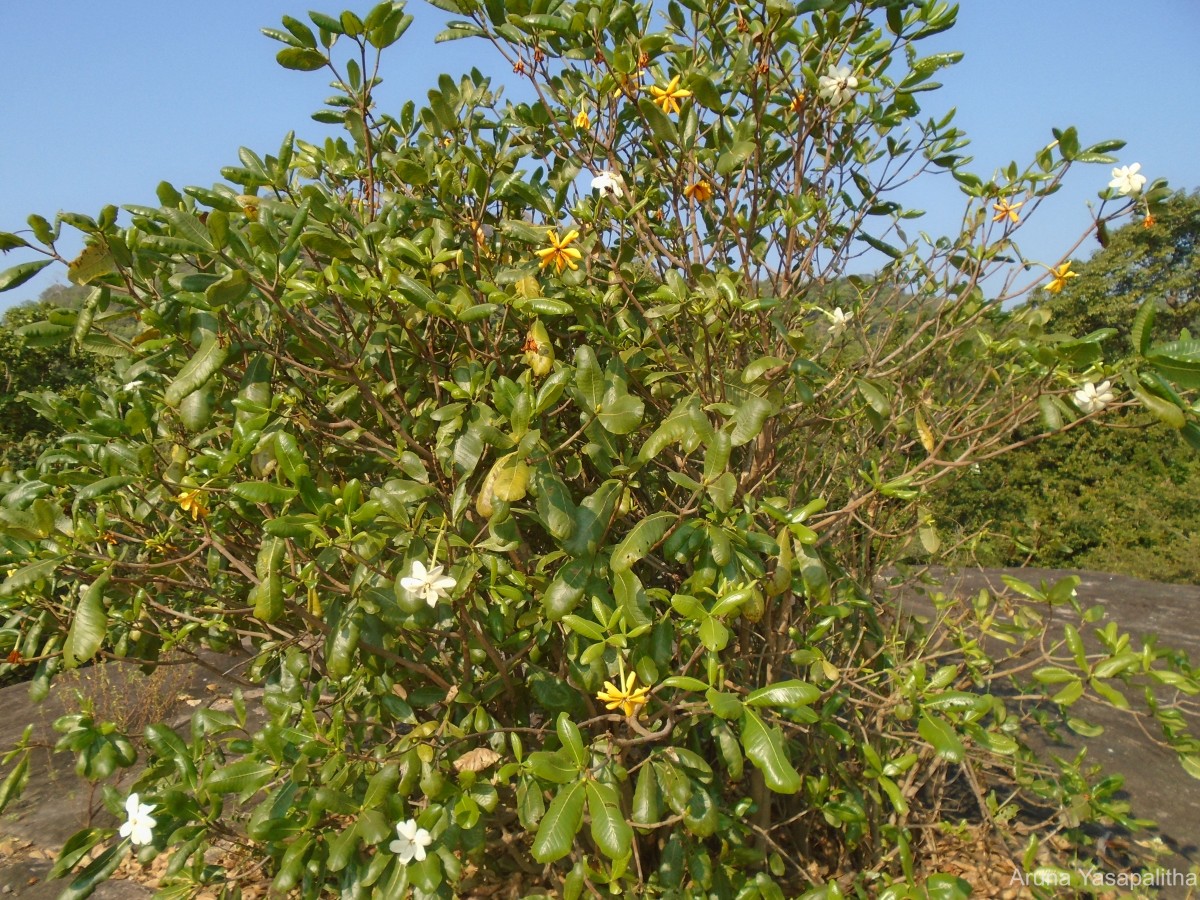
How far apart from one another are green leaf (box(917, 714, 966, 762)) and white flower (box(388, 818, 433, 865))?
3.27 ft

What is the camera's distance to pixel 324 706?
2.16 metres

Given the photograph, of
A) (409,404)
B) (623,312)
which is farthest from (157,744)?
(623,312)

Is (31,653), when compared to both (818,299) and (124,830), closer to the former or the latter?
(124,830)

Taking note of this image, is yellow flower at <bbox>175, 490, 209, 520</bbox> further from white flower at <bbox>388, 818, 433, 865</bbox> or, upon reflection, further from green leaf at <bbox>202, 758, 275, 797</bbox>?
white flower at <bbox>388, 818, 433, 865</bbox>

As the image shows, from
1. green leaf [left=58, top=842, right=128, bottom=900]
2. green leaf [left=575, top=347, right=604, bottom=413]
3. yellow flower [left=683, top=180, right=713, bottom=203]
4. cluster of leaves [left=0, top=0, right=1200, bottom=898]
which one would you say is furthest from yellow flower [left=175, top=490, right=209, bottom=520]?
yellow flower [left=683, top=180, right=713, bottom=203]

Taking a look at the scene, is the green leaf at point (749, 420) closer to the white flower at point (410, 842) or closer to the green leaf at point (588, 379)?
the green leaf at point (588, 379)

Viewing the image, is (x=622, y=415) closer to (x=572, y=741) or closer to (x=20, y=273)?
(x=572, y=741)

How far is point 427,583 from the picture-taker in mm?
1437

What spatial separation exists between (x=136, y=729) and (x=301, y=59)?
390cm

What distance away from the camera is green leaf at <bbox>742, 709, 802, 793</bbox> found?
49.2 inches

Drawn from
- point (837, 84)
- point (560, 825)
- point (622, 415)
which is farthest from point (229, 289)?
point (837, 84)

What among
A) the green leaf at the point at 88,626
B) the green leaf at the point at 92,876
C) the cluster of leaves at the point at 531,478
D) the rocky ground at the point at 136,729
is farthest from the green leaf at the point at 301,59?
the green leaf at the point at 92,876

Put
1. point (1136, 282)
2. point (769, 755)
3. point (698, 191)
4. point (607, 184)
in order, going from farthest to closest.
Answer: point (1136, 282)
point (698, 191)
point (607, 184)
point (769, 755)

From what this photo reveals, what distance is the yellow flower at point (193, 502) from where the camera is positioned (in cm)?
174
